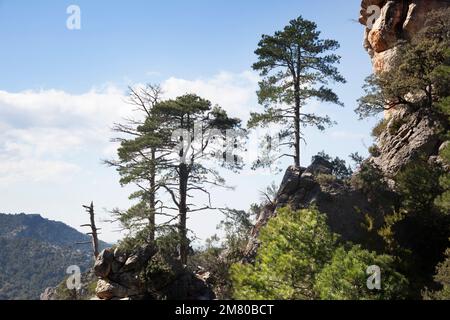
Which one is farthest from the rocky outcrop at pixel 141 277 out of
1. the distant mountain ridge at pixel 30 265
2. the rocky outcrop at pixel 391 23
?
the distant mountain ridge at pixel 30 265

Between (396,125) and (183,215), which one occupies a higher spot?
(396,125)

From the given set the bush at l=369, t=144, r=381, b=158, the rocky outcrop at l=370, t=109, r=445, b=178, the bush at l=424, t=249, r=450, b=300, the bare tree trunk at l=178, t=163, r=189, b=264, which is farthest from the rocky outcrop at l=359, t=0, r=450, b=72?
the bush at l=424, t=249, r=450, b=300

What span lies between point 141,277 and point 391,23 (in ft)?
90.9

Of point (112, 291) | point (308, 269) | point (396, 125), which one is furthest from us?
point (396, 125)

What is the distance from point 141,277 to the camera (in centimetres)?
2233

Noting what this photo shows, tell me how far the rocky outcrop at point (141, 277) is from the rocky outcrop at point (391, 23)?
825 inches

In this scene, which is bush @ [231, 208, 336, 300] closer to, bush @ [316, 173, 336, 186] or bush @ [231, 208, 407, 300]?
bush @ [231, 208, 407, 300]

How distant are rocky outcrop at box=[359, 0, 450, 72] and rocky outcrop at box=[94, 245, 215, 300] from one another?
21.0m

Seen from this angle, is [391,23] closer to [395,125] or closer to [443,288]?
[395,125]

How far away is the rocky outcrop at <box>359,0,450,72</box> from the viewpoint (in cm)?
2928

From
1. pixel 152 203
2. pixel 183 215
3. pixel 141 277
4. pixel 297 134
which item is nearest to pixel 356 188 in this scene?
pixel 297 134
